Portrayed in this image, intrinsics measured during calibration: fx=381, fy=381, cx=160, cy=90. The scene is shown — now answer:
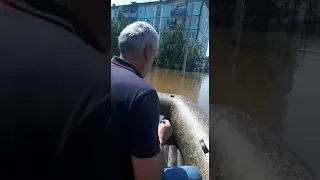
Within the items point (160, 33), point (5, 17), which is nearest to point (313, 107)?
point (160, 33)

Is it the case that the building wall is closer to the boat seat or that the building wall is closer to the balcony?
the balcony

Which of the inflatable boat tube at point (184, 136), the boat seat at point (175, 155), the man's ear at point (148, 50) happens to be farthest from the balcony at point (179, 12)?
the boat seat at point (175, 155)

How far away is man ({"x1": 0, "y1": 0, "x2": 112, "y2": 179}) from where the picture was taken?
52cm

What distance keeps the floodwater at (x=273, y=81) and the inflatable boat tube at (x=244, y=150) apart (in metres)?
0.02

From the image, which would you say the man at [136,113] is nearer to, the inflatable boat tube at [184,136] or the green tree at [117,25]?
the green tree at [117,25]

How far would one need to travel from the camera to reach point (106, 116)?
54 cm

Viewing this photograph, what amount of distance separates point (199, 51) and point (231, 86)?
80 mm

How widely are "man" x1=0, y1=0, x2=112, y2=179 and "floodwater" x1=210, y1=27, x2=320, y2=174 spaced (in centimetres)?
19

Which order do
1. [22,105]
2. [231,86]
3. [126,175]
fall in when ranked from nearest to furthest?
[22,105] → [231,86] → [126,175]

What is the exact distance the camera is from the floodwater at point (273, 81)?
→ 592mm

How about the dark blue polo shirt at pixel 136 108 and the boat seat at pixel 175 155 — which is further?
the boat seat at pixel 175 155

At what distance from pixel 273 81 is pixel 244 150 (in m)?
0.16

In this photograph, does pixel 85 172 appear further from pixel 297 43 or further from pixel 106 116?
pixel 297 43

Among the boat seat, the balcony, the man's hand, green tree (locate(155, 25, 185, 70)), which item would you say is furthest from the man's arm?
the boat seat
